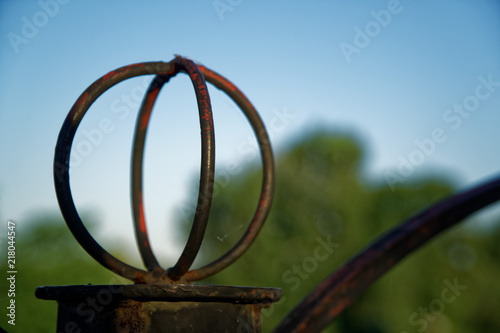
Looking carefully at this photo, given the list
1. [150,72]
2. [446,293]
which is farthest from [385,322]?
[150,72]

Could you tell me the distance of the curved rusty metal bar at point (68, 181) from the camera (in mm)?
1515

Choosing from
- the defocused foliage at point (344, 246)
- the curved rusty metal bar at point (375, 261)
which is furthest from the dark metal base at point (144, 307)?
the defocused foliage at point (344, 246)

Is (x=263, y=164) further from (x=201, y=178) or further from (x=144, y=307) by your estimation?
(x=144, y=307)

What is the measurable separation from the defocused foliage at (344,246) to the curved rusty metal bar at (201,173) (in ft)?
58.8

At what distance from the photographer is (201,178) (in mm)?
1496

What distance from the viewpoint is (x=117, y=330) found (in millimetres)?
1379

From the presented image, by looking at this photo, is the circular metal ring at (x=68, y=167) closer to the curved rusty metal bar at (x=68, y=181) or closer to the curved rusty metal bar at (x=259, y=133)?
the curved rusty metal bar at (x=68, y=181)

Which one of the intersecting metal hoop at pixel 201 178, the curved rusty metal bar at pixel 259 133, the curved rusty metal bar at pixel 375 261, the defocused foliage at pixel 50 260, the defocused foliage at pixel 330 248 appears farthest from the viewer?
the defocused foliage at pixel 330 248

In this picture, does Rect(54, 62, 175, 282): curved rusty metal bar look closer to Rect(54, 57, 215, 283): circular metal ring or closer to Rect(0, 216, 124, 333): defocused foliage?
Rect(54, 57, 215, 283): circular metal ring

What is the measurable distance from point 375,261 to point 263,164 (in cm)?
86

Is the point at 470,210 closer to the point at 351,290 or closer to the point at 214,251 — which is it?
the point at 351,290

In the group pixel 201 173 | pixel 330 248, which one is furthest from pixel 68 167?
pixel 330 248

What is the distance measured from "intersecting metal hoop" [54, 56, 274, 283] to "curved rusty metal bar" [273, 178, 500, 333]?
1.41 feet

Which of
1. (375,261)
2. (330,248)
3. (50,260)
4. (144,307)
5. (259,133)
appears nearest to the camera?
(375,261)
